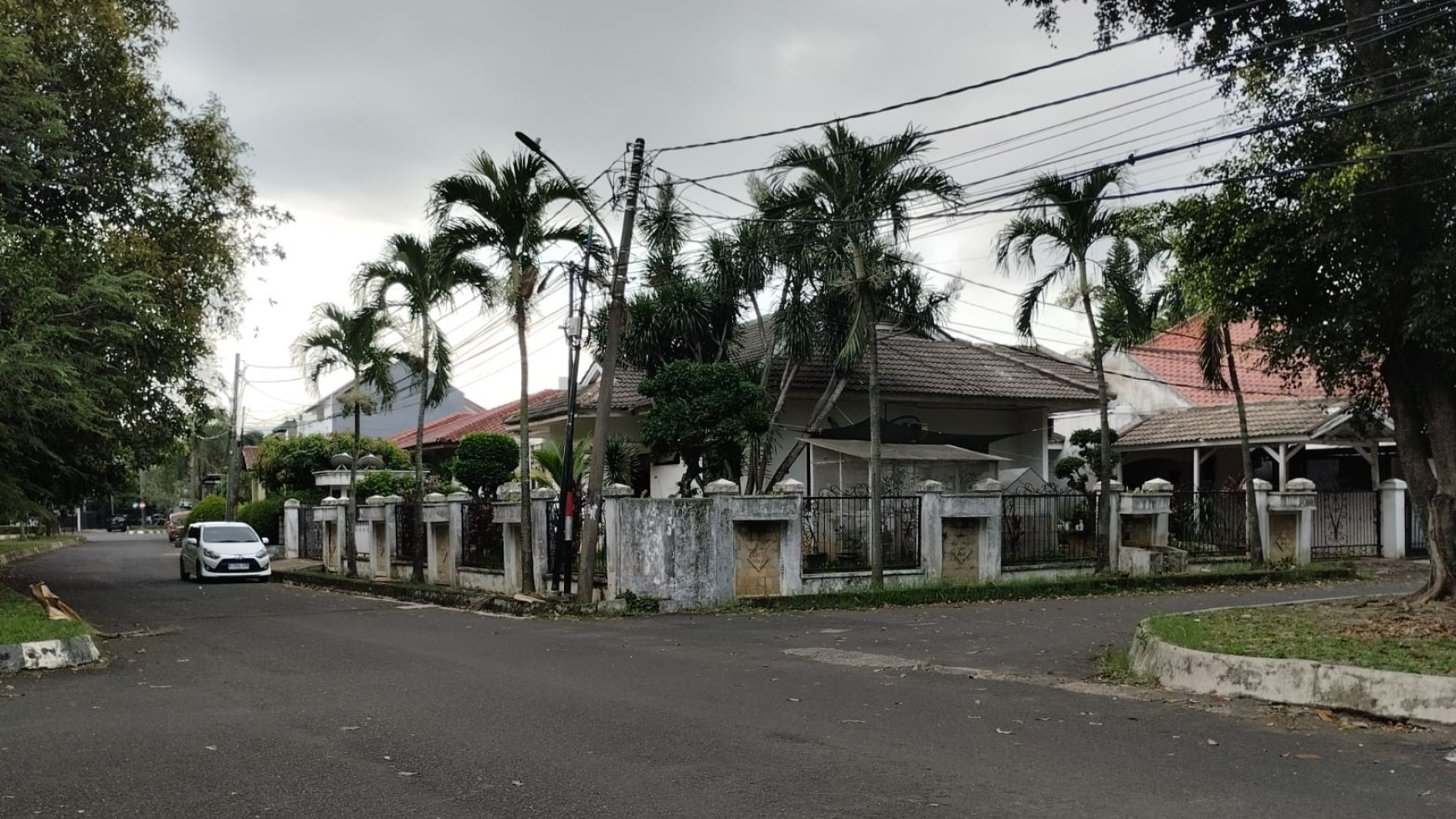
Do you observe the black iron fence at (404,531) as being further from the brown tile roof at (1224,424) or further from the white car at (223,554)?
the brown tile roof at (1224,424)

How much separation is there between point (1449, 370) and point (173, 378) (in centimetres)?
2110

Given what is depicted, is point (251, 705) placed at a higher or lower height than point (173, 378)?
lower

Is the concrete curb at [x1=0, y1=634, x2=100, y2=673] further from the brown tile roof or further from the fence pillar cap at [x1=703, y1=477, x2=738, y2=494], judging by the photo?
the brown tile roof

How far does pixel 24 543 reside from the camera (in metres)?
53.9

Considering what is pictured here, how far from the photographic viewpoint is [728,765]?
727cm

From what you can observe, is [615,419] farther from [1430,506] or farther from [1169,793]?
[1169,793]

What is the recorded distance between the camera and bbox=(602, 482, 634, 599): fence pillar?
60.8ft

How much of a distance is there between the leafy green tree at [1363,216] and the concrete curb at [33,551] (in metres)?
36.7

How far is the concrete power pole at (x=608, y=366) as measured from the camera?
1858 centimetres

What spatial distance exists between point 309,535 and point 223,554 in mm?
8447

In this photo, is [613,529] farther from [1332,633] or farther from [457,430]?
[457,430]

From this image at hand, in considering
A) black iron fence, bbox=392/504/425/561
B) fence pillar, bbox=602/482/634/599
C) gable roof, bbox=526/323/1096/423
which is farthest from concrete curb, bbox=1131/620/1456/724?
black iron fence, bbox=392/504/425/561

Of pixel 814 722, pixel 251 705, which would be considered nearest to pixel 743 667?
pixel 814 722

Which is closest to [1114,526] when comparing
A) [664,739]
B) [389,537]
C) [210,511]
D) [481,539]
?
[481,539]
